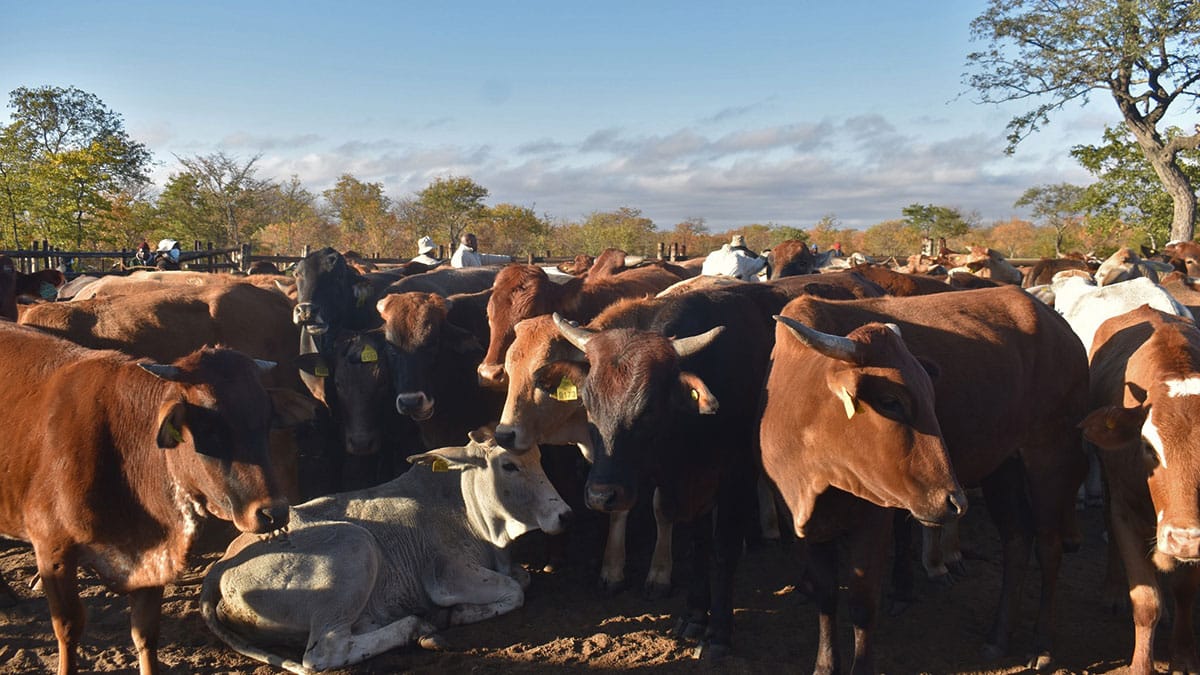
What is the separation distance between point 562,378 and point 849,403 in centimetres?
170

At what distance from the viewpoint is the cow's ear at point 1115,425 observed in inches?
151

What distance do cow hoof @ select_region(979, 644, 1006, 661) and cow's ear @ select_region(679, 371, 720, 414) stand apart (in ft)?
6.90

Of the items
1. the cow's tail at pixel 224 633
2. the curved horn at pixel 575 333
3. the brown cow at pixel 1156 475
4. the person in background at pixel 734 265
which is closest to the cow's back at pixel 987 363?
the brown cow at pixel 1156 475

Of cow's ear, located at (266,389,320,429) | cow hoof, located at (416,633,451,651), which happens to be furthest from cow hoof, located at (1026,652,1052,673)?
cow's ear, located at (266,389,320,429)

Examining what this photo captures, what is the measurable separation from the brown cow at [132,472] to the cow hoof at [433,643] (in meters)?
1.29

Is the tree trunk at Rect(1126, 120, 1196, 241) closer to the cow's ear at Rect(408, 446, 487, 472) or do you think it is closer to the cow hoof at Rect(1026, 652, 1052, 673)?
the cow hoof at Rect(1026, 652, 1052, 673)

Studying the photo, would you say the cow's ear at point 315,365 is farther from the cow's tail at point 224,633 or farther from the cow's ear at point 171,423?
the cow's ear at point 171,423

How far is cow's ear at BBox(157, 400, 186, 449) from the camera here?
3650 mm

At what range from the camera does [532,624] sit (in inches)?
196

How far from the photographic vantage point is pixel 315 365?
6.79 m

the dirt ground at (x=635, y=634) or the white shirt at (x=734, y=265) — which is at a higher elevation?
the white shirt at (x=734, y=265)

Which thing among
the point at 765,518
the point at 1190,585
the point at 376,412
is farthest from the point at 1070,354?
the point at 376,412

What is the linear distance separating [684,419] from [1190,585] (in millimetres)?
2535

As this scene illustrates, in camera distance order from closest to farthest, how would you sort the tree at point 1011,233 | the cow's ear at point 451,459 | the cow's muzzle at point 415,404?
the cow's ear at point 451,459 < the cow's muzzle at point 415,404 < the tree at point 1011,233
